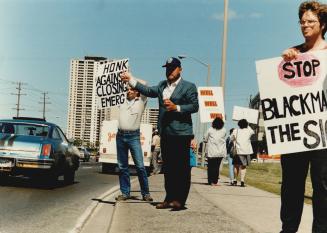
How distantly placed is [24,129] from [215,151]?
15.7 ft

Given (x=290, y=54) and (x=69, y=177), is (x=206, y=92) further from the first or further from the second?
(x=290, y=54)

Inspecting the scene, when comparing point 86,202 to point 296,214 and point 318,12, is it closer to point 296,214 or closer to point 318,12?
point 296,214

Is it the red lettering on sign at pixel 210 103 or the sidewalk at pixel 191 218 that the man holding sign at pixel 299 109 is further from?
the red lettering on sign at pixel 210 103

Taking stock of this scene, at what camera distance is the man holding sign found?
175 inches

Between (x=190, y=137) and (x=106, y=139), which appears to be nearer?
(x=190, y=137)

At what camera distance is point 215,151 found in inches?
555

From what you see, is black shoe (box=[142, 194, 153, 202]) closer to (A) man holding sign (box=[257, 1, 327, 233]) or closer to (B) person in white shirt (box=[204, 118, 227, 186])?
(A) man holding sign (box=[257, 1, 327, 233])

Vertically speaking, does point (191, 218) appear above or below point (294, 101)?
below

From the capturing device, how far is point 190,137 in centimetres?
729

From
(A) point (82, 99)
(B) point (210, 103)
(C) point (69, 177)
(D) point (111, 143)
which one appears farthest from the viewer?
(A) point (82, 99)

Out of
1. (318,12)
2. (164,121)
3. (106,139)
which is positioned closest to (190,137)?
(164,121)

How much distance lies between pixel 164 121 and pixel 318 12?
318 cm

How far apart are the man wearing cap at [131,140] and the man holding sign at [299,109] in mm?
4180

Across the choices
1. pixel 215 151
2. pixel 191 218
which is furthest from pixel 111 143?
pixel 191 218
